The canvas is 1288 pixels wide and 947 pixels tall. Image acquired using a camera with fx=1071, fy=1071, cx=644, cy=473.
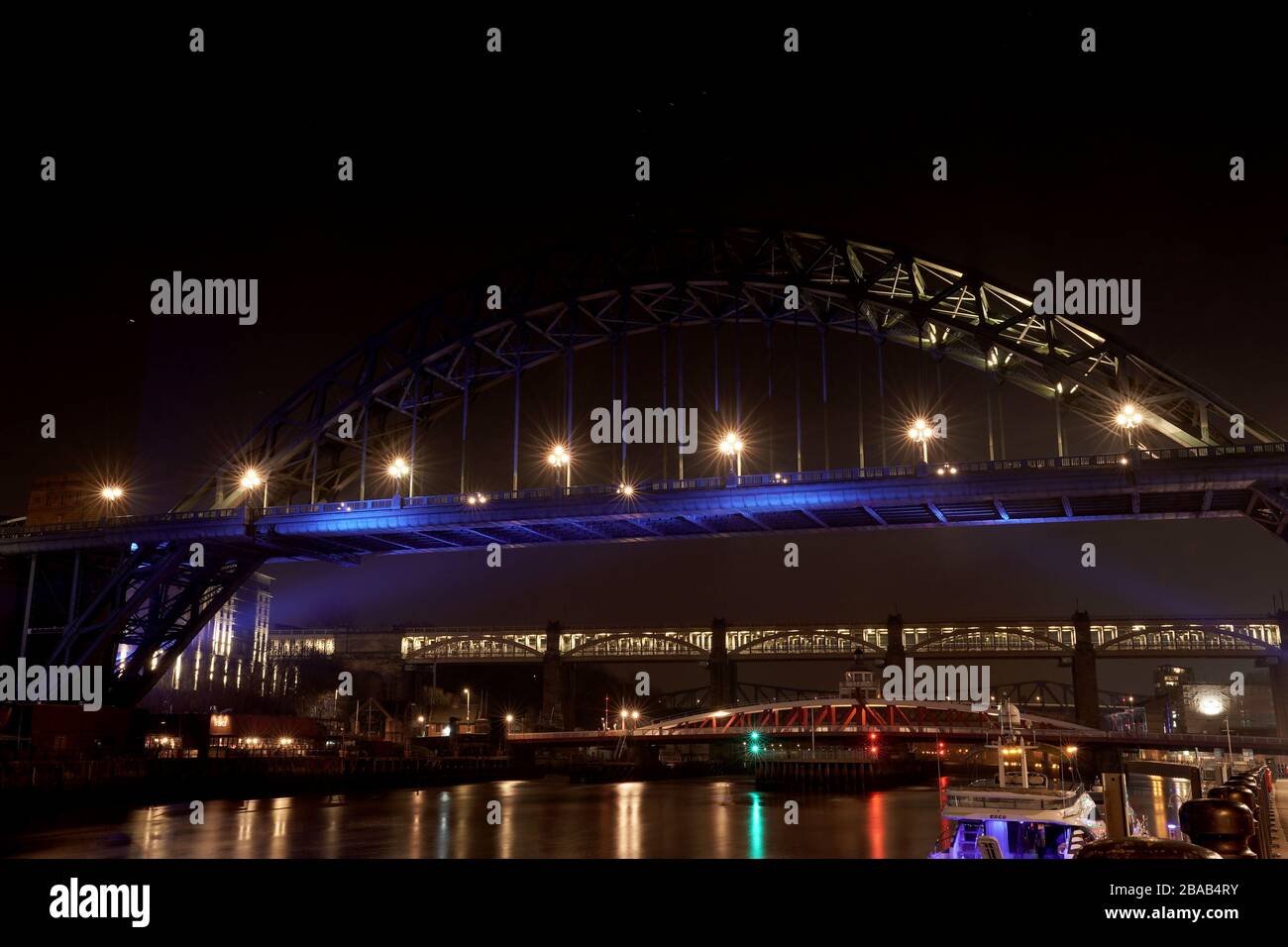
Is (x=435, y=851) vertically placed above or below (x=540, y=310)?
below

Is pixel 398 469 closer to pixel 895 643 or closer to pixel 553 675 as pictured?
pixel 553 675

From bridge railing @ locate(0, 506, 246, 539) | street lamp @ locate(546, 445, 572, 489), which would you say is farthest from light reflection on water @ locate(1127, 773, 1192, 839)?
bridge railing @ locate(0, 506, 246, 539)

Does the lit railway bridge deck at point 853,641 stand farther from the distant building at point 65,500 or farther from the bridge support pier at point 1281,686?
the distant building at point 65,500

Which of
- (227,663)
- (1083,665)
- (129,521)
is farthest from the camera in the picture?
(227,663)

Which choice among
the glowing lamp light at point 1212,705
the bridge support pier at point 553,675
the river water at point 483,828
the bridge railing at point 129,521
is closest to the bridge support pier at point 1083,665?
the glowing lamp light at point 1212,705

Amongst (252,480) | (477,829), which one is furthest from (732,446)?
(252,480)

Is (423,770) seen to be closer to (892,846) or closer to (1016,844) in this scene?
(892,846)
